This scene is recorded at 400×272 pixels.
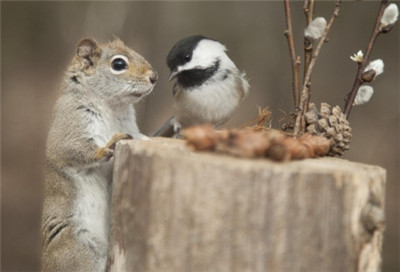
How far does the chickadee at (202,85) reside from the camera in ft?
10.4

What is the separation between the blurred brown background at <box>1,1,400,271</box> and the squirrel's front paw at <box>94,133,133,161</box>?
8.57 ft

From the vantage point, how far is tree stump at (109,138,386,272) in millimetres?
1796

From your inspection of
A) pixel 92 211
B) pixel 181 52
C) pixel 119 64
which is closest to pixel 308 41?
pixel 119 64

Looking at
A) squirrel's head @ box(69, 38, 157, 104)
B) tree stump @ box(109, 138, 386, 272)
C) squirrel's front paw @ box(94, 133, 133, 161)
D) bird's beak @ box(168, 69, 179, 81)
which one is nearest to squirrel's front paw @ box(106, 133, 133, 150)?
squirrel's front paw @ box(94, 133, 133, 161)

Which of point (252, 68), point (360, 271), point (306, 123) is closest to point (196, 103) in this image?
point (306, 123)

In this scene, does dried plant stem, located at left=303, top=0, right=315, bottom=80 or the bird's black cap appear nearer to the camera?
dried plant stem, located at left=303, top=0, right=315, bottom=80

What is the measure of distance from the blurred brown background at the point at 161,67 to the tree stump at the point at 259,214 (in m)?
3.13

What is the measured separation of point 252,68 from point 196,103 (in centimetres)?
291

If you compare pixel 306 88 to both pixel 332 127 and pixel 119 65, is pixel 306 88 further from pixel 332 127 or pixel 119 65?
pixel 119 65

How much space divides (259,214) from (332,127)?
701 millimetres

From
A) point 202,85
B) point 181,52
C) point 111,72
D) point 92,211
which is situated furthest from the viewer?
point 202,85

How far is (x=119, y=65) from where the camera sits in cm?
256

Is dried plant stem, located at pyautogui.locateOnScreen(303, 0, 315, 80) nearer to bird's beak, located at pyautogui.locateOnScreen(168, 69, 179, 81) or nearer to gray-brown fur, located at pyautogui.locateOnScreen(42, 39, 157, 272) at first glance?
gray-brown fur, located at pyautogui.locateOnScreen(42, 39, 157, 272)

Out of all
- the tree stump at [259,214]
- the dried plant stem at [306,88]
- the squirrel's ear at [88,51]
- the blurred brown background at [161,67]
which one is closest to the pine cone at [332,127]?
the dried plant stem at [306,88]
